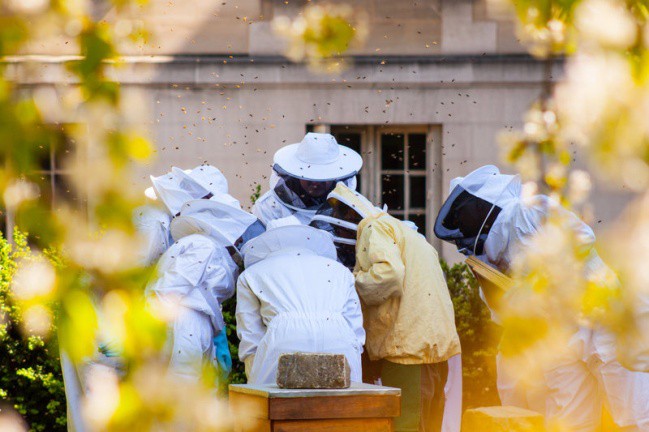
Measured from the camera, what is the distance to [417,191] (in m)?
10.9

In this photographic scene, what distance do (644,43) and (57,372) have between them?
6.57 m

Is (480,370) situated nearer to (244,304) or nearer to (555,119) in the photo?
(244,304)

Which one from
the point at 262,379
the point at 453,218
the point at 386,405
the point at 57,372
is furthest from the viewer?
the point at 57,372

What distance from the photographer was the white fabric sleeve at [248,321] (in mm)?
5988

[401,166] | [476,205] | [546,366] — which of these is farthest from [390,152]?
[546,366]

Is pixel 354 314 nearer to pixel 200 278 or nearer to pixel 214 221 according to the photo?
pixel 200 278

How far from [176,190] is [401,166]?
12.9 feet

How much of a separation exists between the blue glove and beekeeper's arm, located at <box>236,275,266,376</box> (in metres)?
0.73

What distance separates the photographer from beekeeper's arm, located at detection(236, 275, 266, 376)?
5.99m

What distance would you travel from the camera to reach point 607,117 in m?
1.75

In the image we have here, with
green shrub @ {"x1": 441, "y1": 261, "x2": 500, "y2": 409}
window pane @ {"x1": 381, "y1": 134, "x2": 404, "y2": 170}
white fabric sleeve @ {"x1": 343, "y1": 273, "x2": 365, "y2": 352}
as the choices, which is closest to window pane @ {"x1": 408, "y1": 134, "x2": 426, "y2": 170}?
window pane @ {"x1": 381, "y1": 134, "x2": 404, "y2": 170}

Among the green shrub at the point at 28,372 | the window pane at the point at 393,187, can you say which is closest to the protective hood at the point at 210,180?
the green shrub at the point at 28,372

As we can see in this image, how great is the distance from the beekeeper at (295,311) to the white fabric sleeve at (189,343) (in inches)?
16.6

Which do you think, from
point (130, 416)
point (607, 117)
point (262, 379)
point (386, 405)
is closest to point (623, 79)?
point (607, 117)
